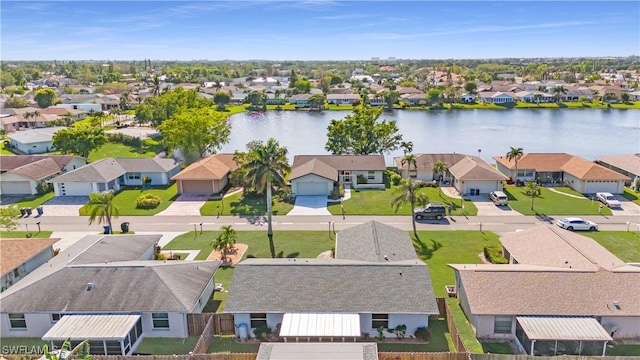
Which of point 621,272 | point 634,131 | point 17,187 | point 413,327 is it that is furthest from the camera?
point 634,131

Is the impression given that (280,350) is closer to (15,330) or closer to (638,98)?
(15,330)

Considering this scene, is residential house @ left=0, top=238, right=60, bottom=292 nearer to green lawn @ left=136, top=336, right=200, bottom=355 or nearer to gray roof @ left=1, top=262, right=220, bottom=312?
gray roof @ left=1, top=262, right=220, bottom=312

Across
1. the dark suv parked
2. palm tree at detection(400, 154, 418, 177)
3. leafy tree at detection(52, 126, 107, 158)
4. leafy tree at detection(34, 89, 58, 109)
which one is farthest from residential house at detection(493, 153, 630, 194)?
leafy tree at detection(34, 89, 58, 109)

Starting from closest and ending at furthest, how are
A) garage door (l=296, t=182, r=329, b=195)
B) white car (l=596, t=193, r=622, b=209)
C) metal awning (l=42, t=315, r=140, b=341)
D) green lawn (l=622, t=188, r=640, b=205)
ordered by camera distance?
metal awning (l=42, t=315, r=140, b=341) → white car (l=596, t=193, r=622, b=209) → green lawn (l=622, t=188, r=640, b=205) → garage door (l=296, t=182, r=329, b=195)

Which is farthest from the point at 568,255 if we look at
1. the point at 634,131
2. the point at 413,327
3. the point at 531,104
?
the point at 531,104

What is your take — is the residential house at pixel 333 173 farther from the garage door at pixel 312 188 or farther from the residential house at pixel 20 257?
the residential house at pixel 20 257

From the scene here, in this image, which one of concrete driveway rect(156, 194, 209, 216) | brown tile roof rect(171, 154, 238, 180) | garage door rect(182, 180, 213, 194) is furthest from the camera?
garage door rect(182, 180, 213, 194)

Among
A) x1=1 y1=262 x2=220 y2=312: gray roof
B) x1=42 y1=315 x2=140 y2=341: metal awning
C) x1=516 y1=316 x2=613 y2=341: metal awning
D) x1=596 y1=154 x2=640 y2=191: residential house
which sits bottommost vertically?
x1=42 y1=315 x2=140 y2=341: metal awning
